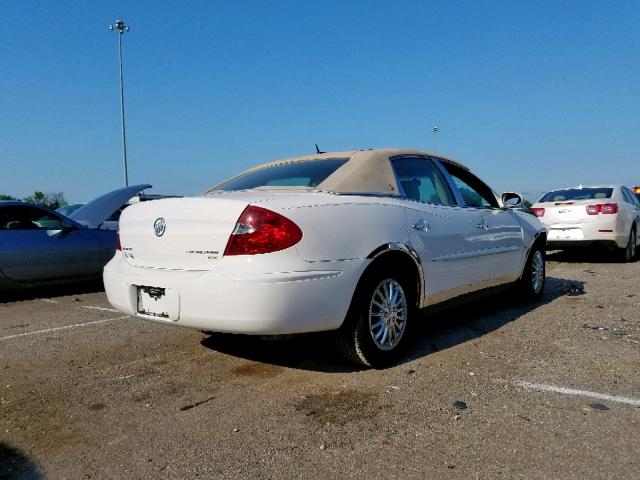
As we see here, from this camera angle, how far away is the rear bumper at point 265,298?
9.87 feet

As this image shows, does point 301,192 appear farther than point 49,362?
No

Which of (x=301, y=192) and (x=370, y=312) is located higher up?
(x=301, y=192)

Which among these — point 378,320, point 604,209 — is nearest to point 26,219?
point 378,320

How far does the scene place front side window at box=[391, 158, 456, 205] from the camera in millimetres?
4129

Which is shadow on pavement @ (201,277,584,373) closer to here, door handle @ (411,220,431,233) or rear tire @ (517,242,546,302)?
rear tire @ (517,242,546,302)

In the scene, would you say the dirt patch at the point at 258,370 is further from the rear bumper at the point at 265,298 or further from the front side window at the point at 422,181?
the front side window at the point at 422,181

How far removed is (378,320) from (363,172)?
1045mm

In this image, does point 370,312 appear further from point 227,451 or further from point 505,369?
point 227,451

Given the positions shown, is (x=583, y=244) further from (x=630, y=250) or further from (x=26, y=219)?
(x=26, y=219)

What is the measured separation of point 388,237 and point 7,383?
2.69 metres

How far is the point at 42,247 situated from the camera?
277 inches

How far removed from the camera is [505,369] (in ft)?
11.8

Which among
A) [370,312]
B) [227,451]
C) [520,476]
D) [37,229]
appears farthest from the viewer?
[37,229]

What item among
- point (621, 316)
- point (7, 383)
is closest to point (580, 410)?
point (621, 316)
